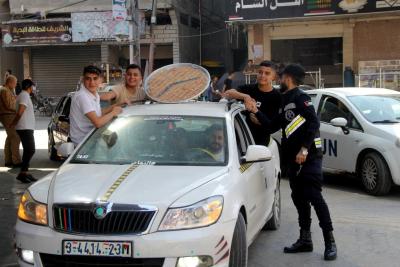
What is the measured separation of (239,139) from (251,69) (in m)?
17.0

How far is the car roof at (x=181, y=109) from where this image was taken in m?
5.13

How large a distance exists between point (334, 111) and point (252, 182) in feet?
15.3

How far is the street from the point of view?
523 cm

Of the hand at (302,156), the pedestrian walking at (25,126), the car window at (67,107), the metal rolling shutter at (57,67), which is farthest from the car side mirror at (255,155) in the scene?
the metal rolling shutter at (57,67)

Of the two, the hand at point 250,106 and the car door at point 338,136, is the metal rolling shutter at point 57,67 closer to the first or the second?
the car door at point 338,136

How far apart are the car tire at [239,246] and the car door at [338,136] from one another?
15.1 feet

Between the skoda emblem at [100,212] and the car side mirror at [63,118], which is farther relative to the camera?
the car side mirror at [63,118]

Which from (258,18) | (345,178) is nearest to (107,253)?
(345,178)

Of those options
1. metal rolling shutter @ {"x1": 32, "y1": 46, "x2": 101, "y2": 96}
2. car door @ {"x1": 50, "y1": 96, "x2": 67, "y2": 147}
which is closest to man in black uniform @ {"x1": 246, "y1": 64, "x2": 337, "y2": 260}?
car door @ {"x1": 50, "y1": 96, "x2": 67, "y2": 147}

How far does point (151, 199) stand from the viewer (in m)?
3.78

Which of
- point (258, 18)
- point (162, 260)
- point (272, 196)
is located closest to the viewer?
point (162, 260)

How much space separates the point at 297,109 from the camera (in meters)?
5.20

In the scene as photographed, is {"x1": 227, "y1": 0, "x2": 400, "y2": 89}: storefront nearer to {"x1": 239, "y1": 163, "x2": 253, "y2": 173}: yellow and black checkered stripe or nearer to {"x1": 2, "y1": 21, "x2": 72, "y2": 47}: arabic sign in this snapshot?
{"x1": 2, "y1": 21, "x2": 72, "y2": 47}: arabic sign

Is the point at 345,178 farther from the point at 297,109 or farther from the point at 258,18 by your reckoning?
the point at 258,18
